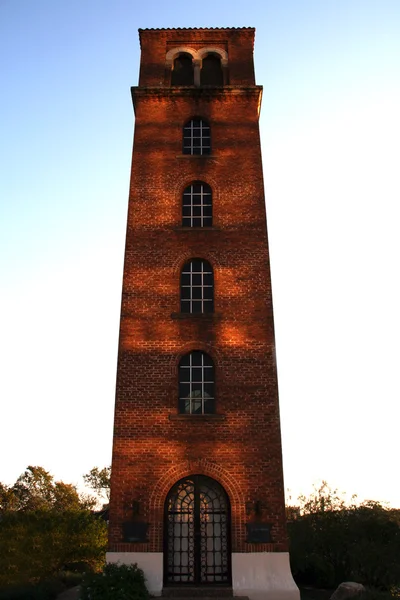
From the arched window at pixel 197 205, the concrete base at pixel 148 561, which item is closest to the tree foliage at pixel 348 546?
the concrete base at pixel 148 561

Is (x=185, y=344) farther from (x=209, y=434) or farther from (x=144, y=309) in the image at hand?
(x=209, y=434)

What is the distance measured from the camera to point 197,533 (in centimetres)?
1288

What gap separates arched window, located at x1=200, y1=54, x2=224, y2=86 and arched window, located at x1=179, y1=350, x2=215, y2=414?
10.8 meters

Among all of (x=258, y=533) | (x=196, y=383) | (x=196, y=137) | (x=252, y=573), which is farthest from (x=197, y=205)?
(x=252, y=573)

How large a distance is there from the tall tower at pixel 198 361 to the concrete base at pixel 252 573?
23 mm

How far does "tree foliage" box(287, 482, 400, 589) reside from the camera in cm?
1669

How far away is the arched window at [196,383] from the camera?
1401 cm

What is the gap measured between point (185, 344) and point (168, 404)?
66.9 inches

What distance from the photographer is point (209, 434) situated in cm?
1355

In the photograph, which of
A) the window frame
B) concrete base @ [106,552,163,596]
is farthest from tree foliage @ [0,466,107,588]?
the window frame

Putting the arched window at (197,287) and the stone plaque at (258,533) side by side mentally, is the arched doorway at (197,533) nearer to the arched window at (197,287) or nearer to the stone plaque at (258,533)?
the stone plaque at (258,533)

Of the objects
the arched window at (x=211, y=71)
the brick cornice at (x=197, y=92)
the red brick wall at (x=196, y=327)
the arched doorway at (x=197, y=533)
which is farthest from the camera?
the arched window at (x=211, y=71)

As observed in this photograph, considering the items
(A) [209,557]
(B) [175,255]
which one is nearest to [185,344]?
(B) [175,255]

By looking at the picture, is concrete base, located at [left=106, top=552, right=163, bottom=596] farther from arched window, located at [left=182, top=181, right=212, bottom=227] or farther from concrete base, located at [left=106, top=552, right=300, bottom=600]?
arched window, located at [left=182, top=181, right=212, bottom=227]
